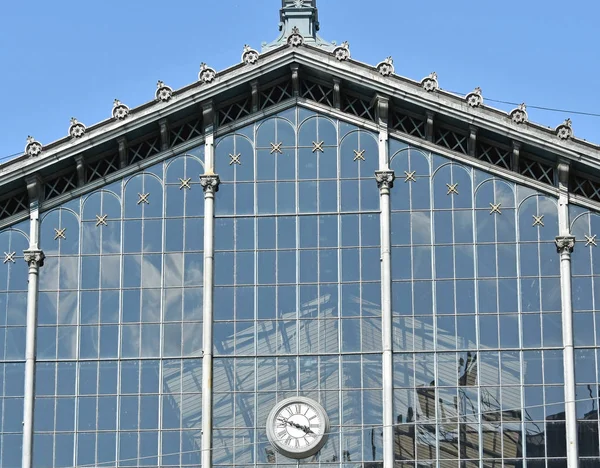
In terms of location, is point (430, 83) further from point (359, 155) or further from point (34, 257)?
point (34, 257)

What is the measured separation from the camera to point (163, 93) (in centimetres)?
5934

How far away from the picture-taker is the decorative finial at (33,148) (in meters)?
59.2

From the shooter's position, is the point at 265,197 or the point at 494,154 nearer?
the point at 265,197

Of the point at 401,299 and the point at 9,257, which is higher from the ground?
the point at 9,257

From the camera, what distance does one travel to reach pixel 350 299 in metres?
57.9

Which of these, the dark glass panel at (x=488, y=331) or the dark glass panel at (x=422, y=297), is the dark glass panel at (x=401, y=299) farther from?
the dark glass panel at (x=488, y=331)

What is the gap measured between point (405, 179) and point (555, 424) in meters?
8.36

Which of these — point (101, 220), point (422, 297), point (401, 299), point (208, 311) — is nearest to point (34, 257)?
point (101, 220)

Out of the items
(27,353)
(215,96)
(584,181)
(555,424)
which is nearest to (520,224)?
(584,181)

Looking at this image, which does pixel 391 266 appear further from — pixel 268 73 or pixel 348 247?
pixel 268 73

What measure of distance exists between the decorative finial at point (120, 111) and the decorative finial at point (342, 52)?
6270 millimetres

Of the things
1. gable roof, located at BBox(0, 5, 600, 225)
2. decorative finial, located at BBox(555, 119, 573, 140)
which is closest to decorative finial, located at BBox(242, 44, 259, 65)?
gable roof, located at BBox(0, 5, 600, 225)

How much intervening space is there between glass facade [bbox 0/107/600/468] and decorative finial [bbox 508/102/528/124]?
181 cm

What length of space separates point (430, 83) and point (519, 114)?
Result: 2.71 m
